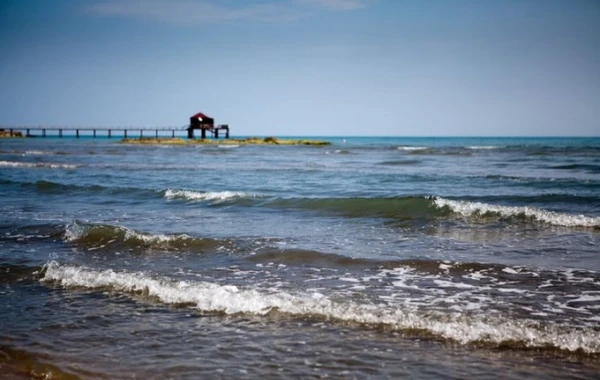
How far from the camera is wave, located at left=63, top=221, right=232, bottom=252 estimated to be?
977cm

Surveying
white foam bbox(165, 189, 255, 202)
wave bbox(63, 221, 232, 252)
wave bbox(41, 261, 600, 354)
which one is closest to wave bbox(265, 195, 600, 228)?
white foam bbox(165, 189, 255, 202)

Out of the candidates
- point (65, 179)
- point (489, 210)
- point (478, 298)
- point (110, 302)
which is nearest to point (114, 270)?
point (110, 302)

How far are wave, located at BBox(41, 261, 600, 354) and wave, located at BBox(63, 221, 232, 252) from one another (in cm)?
211

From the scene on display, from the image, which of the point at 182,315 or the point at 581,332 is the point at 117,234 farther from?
the point at 581,332

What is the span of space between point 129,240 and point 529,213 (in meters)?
10.2

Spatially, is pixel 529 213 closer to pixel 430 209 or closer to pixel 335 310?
pixel 430 209

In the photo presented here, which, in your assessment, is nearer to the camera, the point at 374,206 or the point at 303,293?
the point at 303,293

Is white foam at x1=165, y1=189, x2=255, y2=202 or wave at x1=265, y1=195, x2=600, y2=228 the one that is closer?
wave at x1=265, y1=195, x2=600, y2=228

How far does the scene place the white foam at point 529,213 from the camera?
39.2ft

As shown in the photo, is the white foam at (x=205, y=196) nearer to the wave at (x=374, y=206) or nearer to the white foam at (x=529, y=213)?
the wave at (x=374, y=206)

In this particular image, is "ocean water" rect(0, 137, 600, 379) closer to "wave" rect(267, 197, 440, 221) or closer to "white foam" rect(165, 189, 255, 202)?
"wave" rect(267, 197, 440, 221)

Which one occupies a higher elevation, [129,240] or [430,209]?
[430,209]

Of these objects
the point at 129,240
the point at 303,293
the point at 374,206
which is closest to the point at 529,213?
the point at 374,206

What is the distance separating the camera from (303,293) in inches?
258
